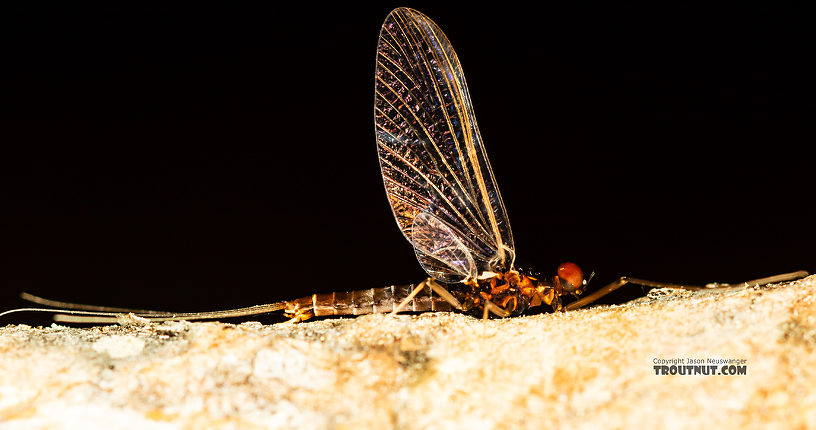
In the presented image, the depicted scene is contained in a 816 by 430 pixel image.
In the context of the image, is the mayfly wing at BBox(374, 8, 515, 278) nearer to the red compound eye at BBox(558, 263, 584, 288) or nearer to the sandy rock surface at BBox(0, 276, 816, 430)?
the red compound eye at BBox(558, 263, 584, 288)

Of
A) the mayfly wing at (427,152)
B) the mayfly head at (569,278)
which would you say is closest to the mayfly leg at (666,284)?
the mayfly head at (569,278)

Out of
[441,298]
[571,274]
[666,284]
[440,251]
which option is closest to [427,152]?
[440,251]

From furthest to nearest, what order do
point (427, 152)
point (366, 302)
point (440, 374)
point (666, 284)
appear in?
point (427, 152) → point (366, 302) → point (666, 284) → point (440, 374)

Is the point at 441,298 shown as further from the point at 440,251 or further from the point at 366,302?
the point at 366,302

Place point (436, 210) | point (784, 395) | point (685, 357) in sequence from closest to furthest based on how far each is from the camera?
point (784, 395) → point (685, 357) → point (436, 210)

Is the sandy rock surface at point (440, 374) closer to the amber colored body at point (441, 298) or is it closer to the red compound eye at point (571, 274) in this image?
the amber colored body at point (441, 298)

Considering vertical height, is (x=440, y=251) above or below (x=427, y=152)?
below

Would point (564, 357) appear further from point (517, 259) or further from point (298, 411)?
point (517, 259)

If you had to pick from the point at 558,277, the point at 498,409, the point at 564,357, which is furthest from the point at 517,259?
the point at 498,409
